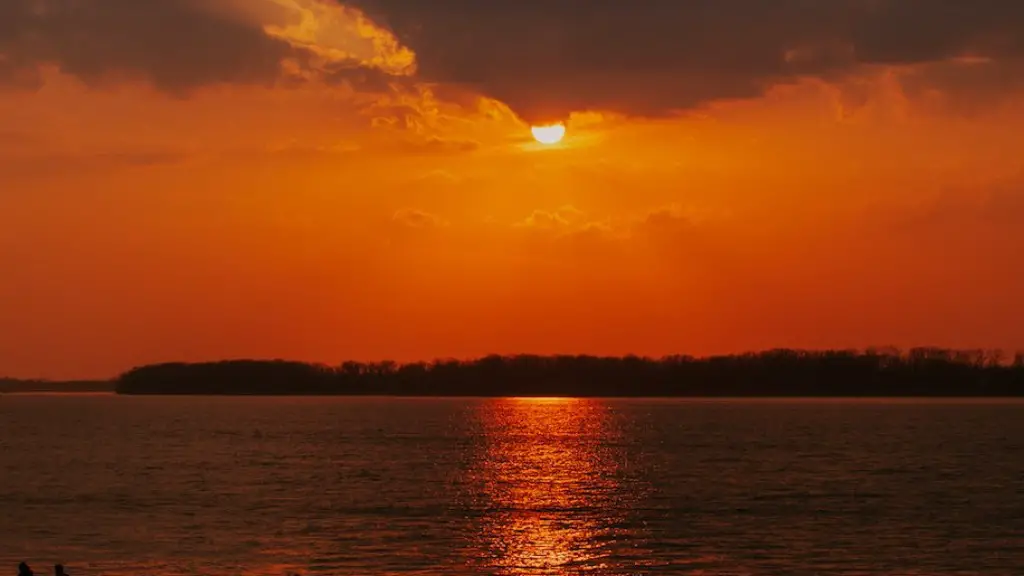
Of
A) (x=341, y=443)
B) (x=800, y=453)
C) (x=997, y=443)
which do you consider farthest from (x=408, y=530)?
(x=997, y=443)

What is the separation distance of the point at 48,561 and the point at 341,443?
104664 mm

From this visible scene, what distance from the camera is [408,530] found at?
2623 inches

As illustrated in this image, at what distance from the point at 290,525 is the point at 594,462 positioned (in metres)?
60.0

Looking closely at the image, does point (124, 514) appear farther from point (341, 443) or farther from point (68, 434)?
point (68, 434)

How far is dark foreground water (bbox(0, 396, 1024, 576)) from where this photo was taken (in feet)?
184

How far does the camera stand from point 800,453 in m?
138

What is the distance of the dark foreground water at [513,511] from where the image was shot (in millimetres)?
56219

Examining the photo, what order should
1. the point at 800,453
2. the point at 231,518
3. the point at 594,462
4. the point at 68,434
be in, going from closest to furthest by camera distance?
the point at 231,518
the point at 594,462
the point at 800,453
the point at 68,434

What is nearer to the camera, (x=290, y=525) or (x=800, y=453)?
(x=290, y=525)

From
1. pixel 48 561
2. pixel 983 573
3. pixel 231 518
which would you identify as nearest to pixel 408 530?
pixel 231 518

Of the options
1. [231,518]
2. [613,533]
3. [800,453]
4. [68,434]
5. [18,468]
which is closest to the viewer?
[613,533]

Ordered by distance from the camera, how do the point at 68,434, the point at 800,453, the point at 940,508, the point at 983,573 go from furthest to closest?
the point at 68,434
the point at 800,453
the point at 940,508
the point at 983,573

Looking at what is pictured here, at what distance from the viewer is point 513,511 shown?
7650cm

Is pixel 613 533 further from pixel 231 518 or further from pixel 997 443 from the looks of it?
pixel 997 443
